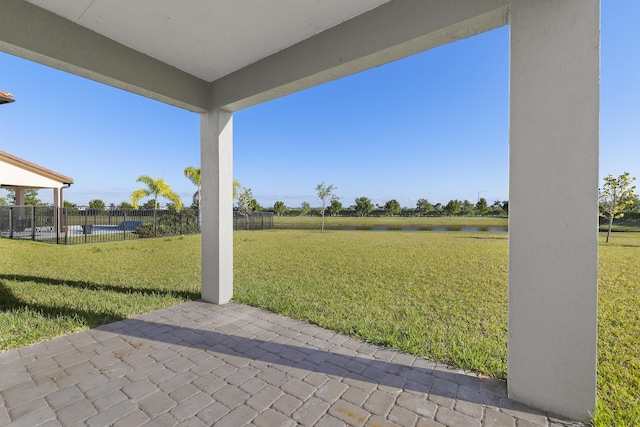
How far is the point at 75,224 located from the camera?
39.1 feet

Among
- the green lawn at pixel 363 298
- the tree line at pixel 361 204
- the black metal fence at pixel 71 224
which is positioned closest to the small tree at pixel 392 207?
the tree line at pixel 361 204

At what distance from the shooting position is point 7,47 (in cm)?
230

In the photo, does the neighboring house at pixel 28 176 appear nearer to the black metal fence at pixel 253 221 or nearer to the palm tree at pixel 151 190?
the palm tree at pixel 151 190

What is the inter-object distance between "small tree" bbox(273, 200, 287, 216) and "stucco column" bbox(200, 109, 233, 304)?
3638 cm

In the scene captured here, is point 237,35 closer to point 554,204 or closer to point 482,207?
point 554,204

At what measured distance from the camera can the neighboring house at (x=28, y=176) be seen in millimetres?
11859

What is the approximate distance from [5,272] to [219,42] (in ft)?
23.7

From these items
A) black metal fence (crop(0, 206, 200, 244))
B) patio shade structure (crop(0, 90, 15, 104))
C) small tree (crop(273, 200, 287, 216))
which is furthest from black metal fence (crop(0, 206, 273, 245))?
small tree (crop(273, 200, 287, 216))

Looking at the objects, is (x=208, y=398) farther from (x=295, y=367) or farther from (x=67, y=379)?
(x=67, y=379)

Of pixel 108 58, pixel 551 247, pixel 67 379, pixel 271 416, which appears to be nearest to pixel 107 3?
pixel 108 58

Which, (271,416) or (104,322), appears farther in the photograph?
(104,322)

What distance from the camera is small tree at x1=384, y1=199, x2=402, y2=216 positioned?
47.8 m

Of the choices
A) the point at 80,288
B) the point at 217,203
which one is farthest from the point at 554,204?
the point at 80,288

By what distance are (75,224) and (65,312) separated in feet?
36.8
